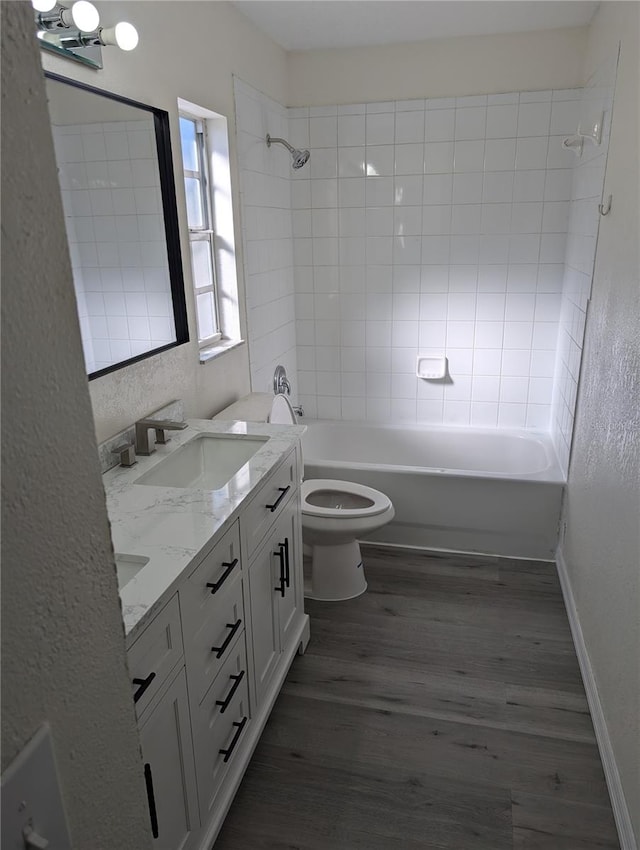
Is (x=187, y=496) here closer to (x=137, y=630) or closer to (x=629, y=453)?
(x=137, y=630)

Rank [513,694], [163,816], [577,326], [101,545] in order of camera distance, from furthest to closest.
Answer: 1. [577,326]
2. [513,694]
3. [163,816]
4. [101,545]

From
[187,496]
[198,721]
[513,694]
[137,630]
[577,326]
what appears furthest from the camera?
[577,326]

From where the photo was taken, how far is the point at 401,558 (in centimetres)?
319

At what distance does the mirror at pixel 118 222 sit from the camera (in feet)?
5.72

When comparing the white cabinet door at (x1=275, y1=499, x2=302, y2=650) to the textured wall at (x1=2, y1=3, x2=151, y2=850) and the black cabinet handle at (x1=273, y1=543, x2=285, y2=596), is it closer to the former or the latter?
the black cabinet handle at (x1=273, y1=543, x2=285, y2=596)

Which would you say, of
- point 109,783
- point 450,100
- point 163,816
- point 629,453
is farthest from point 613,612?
point 450,100

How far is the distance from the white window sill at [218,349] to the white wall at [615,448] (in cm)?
153

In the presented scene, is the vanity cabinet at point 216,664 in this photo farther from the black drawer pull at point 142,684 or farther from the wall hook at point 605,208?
the wall hook at point 605,208

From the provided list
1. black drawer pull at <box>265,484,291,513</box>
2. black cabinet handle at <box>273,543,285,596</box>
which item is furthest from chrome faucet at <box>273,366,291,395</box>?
black cabinet handle at <box>273,543,285,596</box>

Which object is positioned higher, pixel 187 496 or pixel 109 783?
pixel 109 783

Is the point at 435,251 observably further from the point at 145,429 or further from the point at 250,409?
the point at 145,429

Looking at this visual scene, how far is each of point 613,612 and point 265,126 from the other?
8.80 feet

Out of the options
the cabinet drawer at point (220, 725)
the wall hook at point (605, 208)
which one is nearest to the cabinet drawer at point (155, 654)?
the cabinet drawer at point (220, 725)

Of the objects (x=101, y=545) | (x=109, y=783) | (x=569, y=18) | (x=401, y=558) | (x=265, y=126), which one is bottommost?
(x=401, y=558)
